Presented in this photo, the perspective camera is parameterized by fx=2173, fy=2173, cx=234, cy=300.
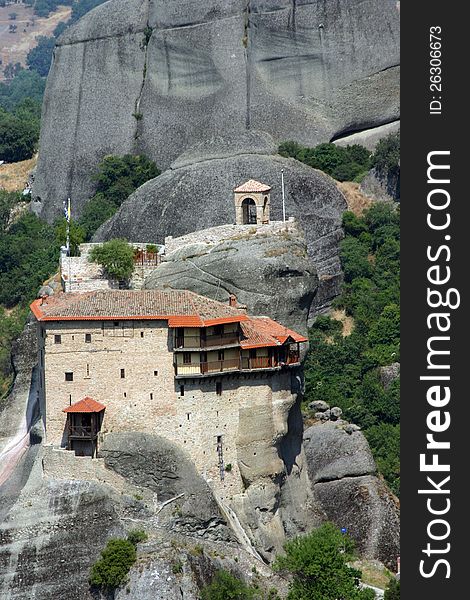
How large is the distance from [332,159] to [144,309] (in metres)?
38.0

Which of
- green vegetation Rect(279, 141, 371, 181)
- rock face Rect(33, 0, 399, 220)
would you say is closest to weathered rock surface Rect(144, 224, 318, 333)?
green vegetation Rect(279, 141, 371, 181)

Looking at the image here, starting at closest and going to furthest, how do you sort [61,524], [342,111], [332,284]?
[61,524] → [332,284] → [342,111]

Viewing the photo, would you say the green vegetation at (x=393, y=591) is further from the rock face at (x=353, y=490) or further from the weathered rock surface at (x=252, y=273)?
the weathered rock surface at (x=252, y=273)

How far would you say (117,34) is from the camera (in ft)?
438

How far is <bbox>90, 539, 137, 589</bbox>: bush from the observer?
83.2 meters

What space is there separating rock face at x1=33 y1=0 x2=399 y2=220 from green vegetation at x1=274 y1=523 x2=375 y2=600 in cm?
4239

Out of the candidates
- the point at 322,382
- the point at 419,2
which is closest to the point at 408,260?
the point at 419,2

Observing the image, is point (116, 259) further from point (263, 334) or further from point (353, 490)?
point (353, 490)

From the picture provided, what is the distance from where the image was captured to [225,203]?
113688mm

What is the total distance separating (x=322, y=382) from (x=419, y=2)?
3040cm

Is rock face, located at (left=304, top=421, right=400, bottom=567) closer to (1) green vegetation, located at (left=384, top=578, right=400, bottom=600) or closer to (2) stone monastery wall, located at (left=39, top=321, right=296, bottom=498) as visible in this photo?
(1) green vegetation, located at (left=384, top=578, right=400, bottom=600)

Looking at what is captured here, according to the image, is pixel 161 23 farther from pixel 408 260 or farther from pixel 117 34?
pixel 408 260

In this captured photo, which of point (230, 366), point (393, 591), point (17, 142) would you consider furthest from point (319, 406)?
point (17, 142)

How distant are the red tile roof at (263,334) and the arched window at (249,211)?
27.2 ft
